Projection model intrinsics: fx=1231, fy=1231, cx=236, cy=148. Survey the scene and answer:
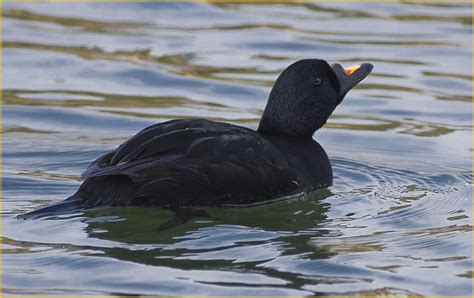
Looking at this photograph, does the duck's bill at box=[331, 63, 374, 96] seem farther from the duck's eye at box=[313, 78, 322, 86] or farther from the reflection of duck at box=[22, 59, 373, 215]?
the reflection of duck at box=[22, 59, 373, 215]

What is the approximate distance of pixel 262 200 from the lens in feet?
26.1

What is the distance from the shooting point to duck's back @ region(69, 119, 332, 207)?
759 cm

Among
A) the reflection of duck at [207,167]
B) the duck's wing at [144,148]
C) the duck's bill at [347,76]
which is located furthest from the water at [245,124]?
the duck's bill at [347,76]

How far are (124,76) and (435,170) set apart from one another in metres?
4.16

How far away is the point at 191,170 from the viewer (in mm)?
7656

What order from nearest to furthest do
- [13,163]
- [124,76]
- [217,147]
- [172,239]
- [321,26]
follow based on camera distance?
1. [172,239]
2. [217,147]
3. [13,163]
4. [124,76]
5. [321,26]

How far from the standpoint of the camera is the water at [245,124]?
6750 mm

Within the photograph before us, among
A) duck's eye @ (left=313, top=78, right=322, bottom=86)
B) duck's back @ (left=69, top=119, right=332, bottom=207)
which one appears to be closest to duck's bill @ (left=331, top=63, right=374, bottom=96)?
duck's eye @ (left=313, top=78, right=322, bottom=86)

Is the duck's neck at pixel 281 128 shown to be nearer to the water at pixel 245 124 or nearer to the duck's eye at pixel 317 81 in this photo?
the duck's eye at pixel 317 81

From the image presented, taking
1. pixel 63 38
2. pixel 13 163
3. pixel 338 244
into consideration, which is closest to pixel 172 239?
pixel 338 244

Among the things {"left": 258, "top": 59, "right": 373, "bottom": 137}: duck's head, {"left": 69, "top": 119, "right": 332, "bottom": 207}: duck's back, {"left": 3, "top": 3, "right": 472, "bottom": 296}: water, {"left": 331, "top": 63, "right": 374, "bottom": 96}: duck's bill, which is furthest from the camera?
{"left": 331, "top": 63, "right": 374, "bottom": 96}: duck's bill

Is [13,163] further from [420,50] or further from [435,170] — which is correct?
[420,50]

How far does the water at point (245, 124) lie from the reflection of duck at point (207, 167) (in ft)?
0.40

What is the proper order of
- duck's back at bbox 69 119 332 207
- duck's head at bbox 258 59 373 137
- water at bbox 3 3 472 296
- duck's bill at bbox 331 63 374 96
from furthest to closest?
duck's bill at bbox 331 63 374 96 < duck's head at bbox 258 59 373 137 < duck's back at bbox 69 119 332 207 < water at bbox 3 3 472 296
